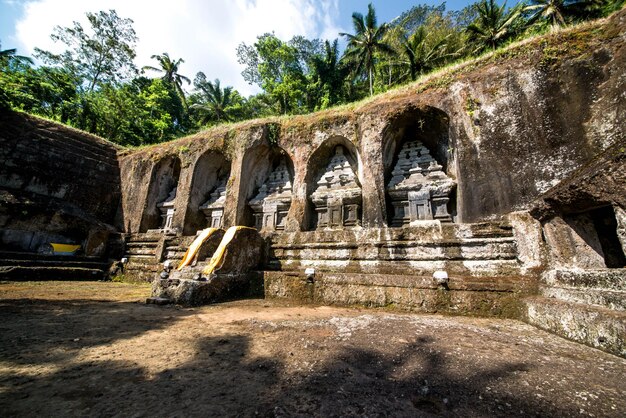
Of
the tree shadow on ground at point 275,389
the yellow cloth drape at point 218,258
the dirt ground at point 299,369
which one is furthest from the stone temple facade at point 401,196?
the tree shadow on ground at point 275,389

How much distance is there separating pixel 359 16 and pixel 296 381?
26.3 meters

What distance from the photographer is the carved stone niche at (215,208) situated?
12.1 m

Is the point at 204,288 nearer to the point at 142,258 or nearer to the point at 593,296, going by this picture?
the point at 593,296

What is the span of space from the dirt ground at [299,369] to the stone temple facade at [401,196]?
0.98m

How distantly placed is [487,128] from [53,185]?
54.7ft

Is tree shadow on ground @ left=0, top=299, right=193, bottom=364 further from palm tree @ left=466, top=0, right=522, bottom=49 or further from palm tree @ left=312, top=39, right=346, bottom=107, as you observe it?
palm tree @ left=466, top=0, right=522, bottom=49

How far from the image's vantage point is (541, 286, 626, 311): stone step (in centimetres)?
245

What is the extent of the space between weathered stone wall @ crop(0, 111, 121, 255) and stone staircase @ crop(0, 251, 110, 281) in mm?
740

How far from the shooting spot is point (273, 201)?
1127cm

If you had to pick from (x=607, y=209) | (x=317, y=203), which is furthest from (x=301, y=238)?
(x=607, y=209)

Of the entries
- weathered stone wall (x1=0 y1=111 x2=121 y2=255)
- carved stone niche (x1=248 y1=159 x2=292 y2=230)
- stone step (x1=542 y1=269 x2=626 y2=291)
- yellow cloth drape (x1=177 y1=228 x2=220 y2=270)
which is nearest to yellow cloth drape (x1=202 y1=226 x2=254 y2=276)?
yellow cloth drape (x1=177 y1=228 x2=220 y2=270)

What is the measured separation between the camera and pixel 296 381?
5.75 feet

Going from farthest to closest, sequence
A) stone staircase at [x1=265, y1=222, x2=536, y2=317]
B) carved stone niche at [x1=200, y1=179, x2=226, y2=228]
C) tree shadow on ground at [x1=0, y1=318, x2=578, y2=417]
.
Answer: carved stone niche at [x1=200, y1=179, x2=226, y2=228] → stone staircase at [x1=265, y1=222, x2=536, y2=317] → tree shadow on ground at [x1=0, y1=318, x2=578, y2=417]

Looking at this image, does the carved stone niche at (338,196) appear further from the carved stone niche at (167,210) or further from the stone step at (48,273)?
the stone step at (48,273)
